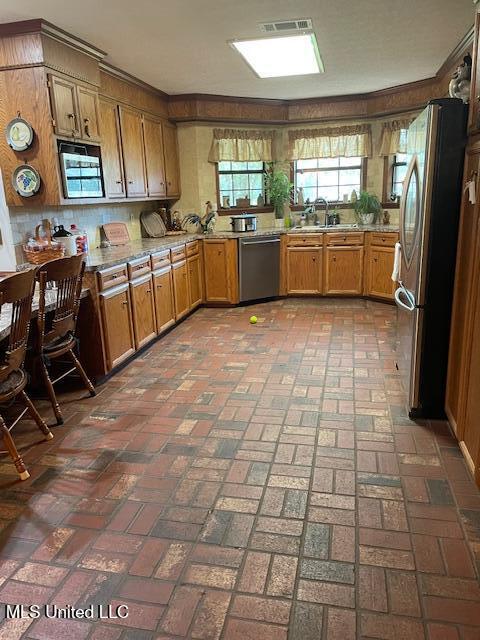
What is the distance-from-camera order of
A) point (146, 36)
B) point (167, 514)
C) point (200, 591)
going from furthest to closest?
point (146, 36) → point (167, 514) → point (200, 591)

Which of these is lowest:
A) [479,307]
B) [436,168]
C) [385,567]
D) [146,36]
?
[385,567]

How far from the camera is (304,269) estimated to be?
19.5 feet

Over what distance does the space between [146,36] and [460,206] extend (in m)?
2.64

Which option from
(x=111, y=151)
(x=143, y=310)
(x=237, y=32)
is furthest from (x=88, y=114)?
(x=143, y=310)

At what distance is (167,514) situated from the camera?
79.4 inches

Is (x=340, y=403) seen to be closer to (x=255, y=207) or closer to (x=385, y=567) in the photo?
(x=385, y=567)

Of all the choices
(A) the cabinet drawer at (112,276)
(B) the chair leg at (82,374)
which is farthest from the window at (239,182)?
(B) the chair leg at (82,374)

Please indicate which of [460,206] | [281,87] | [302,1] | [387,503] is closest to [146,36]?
[302,1]

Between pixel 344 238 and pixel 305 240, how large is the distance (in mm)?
480

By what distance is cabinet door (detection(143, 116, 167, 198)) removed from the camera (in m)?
5.07

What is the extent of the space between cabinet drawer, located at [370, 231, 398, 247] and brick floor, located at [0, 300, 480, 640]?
242cm

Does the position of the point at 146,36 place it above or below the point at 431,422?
above

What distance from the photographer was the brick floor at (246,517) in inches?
59.8

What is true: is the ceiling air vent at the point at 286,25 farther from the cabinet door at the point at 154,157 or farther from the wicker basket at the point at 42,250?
the wicker basket at the point at 42,250
